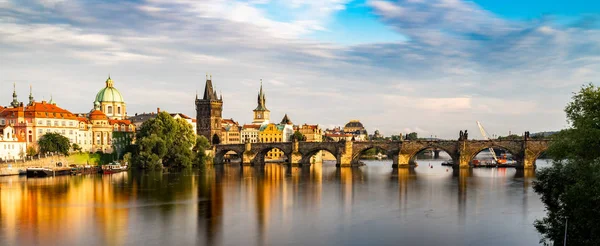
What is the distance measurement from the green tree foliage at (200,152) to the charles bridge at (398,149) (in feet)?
37.6

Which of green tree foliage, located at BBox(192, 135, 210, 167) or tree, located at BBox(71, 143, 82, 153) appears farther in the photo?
green tree foliage, located at BBox(192, 135, 210, 167)

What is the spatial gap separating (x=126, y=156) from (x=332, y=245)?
204 feet

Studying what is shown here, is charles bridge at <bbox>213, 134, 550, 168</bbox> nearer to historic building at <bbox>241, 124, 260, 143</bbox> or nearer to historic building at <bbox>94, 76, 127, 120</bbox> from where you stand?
historic building at <bbox>94, 76, 127, 120</bbox>

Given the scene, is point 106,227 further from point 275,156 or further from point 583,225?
point 275,156

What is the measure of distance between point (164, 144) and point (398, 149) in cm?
3652

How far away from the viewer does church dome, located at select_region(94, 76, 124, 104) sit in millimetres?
124938

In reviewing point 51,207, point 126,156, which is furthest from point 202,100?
point 51,207

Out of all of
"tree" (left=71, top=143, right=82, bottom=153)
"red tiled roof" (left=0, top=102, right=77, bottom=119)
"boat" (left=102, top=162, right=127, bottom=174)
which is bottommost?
"boat" (left=102, top=162, right=127, bottom=174)

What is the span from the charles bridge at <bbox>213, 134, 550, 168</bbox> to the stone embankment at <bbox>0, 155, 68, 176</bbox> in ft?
117

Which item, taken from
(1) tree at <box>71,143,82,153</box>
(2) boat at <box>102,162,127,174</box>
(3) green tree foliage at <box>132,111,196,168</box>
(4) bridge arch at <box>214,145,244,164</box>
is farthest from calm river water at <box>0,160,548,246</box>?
(4) bridge arch at <box>214,145,244,164</box>

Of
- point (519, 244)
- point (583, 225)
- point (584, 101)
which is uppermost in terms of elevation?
point (584, 101)

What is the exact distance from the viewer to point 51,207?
4269 centimetres

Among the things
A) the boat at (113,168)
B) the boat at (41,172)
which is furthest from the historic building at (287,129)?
the boat at (41,172)

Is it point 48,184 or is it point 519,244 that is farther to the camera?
point 48,184
